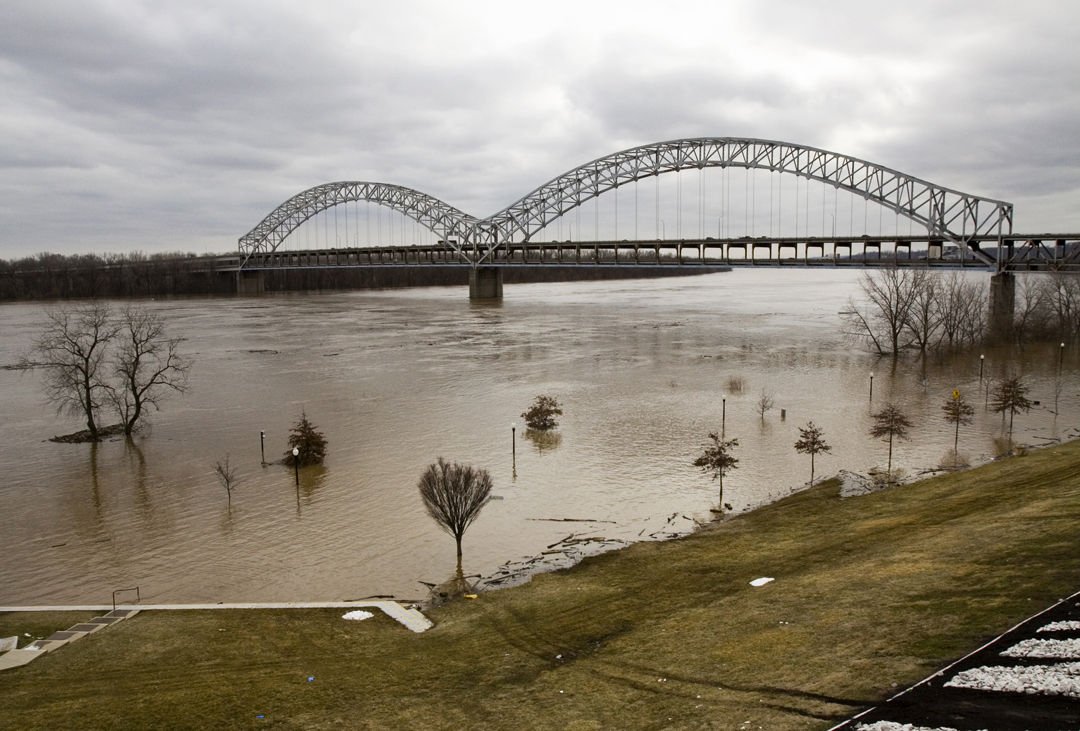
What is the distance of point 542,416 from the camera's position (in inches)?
1122

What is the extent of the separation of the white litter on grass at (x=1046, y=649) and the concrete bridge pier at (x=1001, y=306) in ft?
158

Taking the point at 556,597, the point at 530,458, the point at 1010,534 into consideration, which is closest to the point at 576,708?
the point at 556,597

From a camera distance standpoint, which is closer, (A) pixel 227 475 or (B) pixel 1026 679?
(B) pixel 1026 679

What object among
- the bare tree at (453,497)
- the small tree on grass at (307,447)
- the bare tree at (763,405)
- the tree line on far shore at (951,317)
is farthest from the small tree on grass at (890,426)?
the tree line on far shore at (951,317)

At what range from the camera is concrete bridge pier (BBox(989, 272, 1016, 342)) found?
166 feet

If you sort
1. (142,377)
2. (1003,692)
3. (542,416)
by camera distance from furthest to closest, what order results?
(142,377)
(542,416)
(1003,692)

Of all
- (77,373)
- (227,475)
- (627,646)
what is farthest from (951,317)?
(77,373)

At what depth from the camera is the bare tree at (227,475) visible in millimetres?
21028

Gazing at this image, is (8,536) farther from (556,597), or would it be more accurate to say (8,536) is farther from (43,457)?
(556,597)

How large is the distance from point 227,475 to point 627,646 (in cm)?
1505

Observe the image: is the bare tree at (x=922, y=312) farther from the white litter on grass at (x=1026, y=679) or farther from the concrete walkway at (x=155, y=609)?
the white litter on grass at (x=1026, y=679)

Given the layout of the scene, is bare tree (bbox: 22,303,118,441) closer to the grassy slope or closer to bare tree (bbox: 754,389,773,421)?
the grassy slope

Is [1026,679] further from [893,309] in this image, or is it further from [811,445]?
[893,309]

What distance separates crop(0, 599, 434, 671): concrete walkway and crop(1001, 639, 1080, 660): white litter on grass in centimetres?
835
